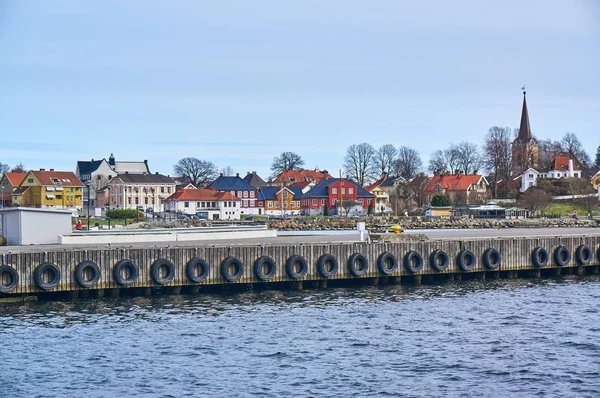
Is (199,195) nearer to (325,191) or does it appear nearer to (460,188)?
(325,191)

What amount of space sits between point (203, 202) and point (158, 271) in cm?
9336

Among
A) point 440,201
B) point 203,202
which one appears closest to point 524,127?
point 440,201

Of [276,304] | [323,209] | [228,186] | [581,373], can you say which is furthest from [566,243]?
[228,186]

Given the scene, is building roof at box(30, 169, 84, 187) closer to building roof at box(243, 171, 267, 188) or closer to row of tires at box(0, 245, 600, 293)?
building roof at box(243, 171, 267, 188)

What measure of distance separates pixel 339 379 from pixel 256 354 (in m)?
3.81

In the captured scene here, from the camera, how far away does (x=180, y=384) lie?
2508cm

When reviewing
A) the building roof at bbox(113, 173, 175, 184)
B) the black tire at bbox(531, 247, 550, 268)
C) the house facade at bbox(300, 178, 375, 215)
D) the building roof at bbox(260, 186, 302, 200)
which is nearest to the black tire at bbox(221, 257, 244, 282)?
the black tire at bbox(531, 247, 550, 268)

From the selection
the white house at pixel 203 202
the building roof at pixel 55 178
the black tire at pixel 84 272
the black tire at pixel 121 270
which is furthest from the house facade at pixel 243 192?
the black tire at pixel 84 272

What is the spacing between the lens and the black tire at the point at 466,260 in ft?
153

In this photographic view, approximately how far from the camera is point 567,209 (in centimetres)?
11944

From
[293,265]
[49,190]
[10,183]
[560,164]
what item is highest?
[560,164]

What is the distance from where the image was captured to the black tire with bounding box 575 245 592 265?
50.0 m

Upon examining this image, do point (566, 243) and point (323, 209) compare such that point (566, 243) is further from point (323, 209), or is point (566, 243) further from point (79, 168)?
point (79, 168)

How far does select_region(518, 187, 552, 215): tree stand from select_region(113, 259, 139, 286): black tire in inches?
3330
